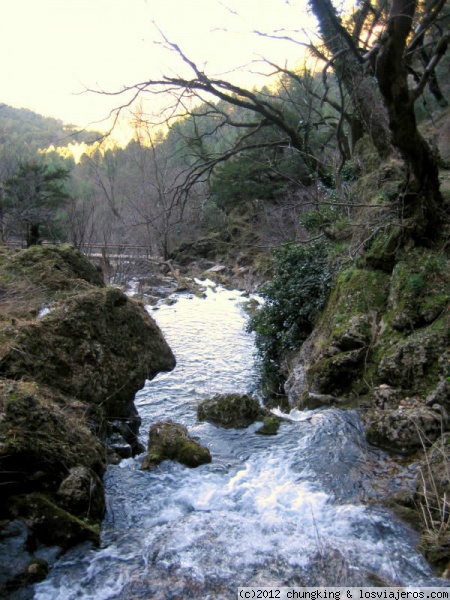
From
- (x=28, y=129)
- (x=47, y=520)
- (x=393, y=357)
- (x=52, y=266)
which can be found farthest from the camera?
(x=28, y=129)

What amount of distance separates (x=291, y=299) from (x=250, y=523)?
18.0 ft

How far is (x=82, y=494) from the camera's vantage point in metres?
3.64

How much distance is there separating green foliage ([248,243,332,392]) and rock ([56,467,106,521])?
212 inches

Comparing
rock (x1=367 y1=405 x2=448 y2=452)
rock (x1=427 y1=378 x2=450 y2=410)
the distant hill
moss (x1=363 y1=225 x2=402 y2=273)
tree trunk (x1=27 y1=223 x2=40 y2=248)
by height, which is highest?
the distant hill

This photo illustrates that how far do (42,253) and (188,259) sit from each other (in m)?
21.0

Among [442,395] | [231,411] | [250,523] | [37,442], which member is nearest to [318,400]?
[231,411]

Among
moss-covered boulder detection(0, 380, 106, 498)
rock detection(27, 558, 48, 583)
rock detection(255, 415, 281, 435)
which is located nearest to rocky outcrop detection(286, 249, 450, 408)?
rock detection(255, 415, 281, 435)

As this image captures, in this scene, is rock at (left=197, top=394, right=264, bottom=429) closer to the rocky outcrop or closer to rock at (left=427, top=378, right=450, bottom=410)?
the rocky outcrop

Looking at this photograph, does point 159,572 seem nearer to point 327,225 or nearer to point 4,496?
point 4,496

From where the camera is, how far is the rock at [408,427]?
4.56 metres

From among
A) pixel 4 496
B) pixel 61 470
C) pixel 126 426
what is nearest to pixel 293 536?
pixel 61 470

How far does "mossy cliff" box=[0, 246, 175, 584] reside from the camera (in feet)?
11.3

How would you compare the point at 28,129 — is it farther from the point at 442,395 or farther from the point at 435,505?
the point at 435,505

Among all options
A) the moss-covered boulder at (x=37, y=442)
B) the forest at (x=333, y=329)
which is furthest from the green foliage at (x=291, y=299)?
the moss-covered boulder at (x=37, y=442)
